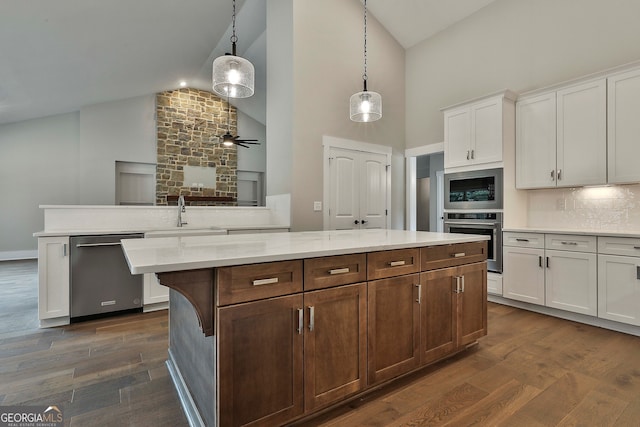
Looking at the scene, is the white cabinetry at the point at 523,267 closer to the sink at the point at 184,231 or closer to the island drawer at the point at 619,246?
the island drawer at the point at 619,246

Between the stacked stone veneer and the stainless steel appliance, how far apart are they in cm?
610

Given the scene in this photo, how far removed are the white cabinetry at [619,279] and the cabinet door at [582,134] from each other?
69 cm

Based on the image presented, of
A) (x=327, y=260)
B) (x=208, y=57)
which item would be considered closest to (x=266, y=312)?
(x=327, y=260)

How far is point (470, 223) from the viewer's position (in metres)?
3.95

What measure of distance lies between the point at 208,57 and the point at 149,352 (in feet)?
19.1

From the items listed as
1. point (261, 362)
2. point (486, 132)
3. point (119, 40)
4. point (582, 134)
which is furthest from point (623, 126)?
point (119, 40)

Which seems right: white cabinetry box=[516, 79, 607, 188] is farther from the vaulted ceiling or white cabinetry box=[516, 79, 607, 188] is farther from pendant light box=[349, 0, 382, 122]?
pendant light box=[349, 0, 382, 122]

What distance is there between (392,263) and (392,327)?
0.38m

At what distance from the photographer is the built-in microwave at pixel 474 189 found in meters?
3.70

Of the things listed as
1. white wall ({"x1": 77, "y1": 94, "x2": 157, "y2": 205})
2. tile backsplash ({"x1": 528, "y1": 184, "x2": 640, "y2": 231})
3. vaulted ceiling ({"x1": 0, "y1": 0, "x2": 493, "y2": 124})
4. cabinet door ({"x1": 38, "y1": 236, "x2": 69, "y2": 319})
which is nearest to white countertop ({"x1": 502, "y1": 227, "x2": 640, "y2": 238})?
tile backsplash ({"x1": 528, "y1": 184, "x2": 640, "y2": 231})

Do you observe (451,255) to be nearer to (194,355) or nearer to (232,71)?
(194,355)

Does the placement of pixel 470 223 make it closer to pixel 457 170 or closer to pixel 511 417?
pixel 457 170

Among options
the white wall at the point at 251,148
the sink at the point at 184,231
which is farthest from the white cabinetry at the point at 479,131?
the white wall at the point at 251,148

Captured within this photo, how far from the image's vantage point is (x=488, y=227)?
377cm
